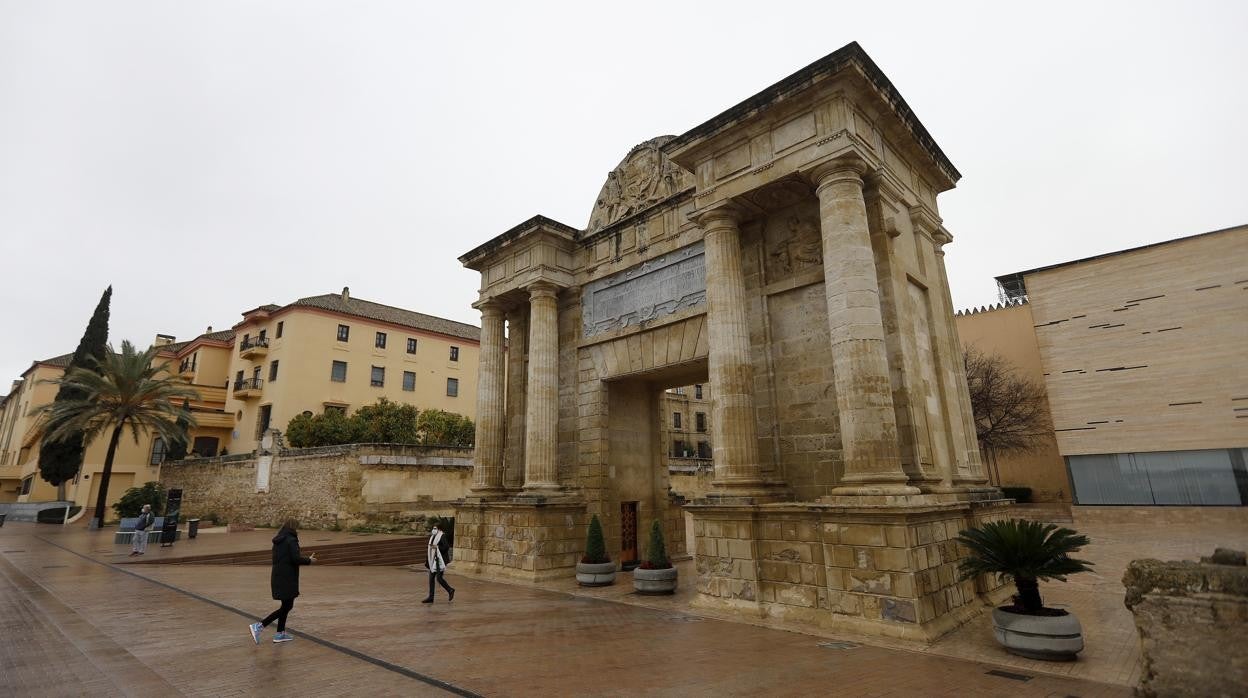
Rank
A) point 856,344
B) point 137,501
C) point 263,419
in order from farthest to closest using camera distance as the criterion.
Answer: point 263,419 < point 137,501 < point 856,344

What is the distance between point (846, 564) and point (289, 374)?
118ft

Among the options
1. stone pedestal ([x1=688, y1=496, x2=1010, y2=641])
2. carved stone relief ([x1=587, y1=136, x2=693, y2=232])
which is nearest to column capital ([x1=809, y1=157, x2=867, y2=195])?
carved stone relief ([x1=587, y1=136, x2=693, y2=232])

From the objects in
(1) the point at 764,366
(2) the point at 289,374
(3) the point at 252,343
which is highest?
(3) the point at 252,343

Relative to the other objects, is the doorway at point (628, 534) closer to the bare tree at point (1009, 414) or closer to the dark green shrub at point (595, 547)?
the dark green shrub at point (595, 547)

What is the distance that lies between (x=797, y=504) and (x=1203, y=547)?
15.0 metres

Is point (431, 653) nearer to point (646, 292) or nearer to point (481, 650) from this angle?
point (481, 650)

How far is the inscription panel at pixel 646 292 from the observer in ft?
42.9

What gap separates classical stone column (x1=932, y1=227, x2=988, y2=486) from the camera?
37.9ft

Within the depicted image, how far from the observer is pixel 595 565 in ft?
40.8

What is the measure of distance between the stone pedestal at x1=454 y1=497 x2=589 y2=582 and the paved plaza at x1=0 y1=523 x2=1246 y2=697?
1370 millimetres

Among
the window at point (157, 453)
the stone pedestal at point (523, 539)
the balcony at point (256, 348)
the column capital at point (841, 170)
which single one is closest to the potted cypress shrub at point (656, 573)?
the stone pedestal at point (523, 539)

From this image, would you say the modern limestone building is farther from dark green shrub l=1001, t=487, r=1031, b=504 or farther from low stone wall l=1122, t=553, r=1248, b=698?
low stone wall l=1122, t=553, r=1248, b=698

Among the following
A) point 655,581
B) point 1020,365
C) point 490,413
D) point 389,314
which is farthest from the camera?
point 389,314

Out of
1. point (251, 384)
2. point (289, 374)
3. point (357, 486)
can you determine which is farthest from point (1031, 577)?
point (251, 384)
